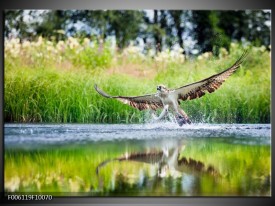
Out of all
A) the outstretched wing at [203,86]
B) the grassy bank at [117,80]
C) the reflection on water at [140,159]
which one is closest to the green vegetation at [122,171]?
the reflection on water at [140,159]

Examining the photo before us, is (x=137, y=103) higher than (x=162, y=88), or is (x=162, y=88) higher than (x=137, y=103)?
(x=162, y=88)

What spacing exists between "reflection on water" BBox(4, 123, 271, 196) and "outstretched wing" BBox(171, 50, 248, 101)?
23 cm

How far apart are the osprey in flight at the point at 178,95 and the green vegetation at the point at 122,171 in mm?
274

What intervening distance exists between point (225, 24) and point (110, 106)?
1.06 metres

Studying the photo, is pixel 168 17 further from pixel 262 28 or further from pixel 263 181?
pixel 263 181

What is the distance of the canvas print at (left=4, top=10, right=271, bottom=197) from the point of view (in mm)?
3523

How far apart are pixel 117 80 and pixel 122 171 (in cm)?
68

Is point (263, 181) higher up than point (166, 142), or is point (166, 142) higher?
point (166, 142)

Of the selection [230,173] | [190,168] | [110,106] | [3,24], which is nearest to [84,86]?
[110,106]

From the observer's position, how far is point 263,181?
353 centimetres

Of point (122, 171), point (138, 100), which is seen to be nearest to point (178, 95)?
point (138, 100)

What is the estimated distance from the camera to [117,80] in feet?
12.0
